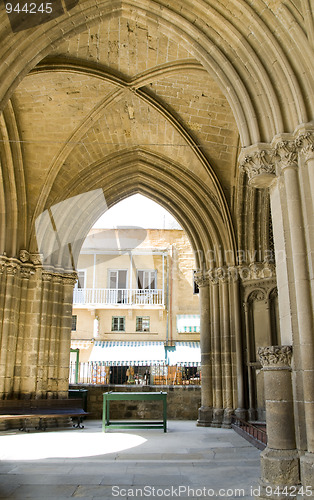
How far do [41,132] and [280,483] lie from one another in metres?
8.43

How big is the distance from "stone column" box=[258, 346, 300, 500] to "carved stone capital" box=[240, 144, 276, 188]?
6.26 feet

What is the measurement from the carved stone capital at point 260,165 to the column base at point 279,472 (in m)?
2.85

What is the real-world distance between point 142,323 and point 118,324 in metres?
1.05

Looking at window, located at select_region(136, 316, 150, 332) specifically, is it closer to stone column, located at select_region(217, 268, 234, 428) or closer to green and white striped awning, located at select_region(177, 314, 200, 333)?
green and white striped awning, located at select_region(177, 314, 200, 333)

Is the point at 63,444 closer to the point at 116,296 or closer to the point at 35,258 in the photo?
the point at 35,258

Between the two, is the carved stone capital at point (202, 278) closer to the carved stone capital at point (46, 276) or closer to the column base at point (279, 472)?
the carved stone capital at point (46, 276)

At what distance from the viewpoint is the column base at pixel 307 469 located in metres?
3.95

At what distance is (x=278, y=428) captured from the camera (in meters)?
4.30

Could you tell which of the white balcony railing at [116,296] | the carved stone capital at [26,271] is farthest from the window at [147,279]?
the carved stone capital at [26,271]

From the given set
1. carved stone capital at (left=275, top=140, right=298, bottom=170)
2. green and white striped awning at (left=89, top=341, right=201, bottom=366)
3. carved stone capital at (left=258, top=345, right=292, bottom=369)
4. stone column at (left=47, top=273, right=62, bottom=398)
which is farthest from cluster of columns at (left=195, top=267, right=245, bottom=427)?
green and white striped awning at (left=89, top=341, right=201, bottom=366)

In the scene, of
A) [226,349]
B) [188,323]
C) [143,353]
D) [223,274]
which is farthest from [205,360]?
[188,323]

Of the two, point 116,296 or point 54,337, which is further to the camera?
point 116,296

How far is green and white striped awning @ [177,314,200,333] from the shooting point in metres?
19.0

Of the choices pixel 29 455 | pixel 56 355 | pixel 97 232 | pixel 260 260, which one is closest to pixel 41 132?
pixel 56 355
